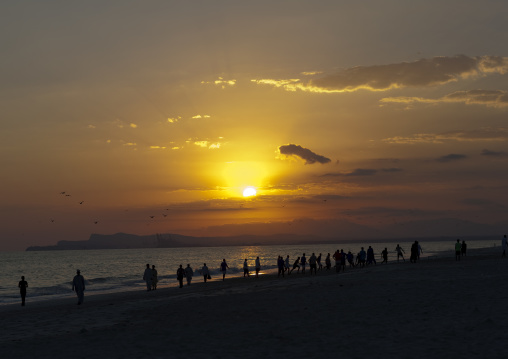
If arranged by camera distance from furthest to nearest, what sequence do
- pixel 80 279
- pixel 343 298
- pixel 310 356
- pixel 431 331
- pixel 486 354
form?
pixel 80 279, pixel 343 298, pixel 431 331, pixel 310 356, pixel 486 354

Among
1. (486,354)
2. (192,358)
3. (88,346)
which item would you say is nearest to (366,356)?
(486,354)

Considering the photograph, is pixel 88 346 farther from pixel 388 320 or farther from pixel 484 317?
pixel 484 317

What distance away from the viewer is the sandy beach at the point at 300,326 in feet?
43.0

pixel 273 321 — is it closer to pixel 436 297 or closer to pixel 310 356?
pixel 310 356

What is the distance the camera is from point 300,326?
53.5ft

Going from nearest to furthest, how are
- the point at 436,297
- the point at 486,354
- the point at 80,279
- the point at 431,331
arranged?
the point at 486,354 < the point at 431,331 < the point at 436,297 < the point at 80,279

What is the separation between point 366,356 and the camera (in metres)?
12.1

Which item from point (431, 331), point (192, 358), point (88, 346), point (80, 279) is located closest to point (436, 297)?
point (431, 331)

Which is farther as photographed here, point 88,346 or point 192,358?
point 88,346

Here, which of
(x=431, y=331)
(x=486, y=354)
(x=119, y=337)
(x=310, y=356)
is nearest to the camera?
(x=486, y=354)

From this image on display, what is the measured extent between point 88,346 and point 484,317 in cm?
1197

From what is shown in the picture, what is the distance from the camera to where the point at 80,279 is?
30500 mm

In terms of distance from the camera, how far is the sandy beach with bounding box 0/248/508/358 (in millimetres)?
13117

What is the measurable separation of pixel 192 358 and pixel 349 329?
5.08 m
